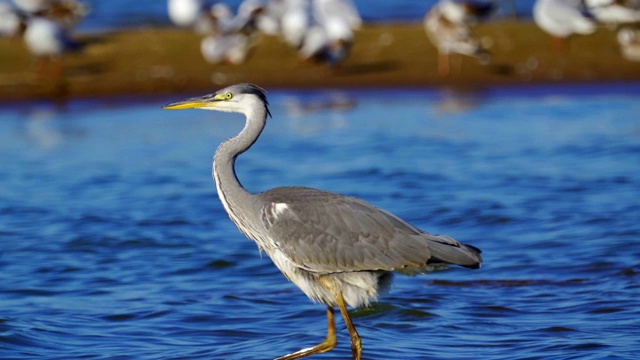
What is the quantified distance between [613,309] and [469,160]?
5535mm

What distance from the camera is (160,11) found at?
24.8 m

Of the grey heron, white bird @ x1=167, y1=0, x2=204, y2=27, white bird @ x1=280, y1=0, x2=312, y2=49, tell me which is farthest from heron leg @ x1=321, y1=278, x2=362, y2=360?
white bird @ x1=167, y1=0, x2=204, y2=27

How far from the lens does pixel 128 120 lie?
15352 millimetres

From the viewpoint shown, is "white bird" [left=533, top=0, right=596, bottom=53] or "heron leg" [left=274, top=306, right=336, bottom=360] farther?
"white bird" [left=533, top=0, right=596, bottom=53]

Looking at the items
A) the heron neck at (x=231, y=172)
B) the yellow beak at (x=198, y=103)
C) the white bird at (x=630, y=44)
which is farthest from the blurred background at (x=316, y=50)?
the heron neck at (x=231, y=172)

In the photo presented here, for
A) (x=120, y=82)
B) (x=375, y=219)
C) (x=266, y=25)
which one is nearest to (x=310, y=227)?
(x=375, y=219)

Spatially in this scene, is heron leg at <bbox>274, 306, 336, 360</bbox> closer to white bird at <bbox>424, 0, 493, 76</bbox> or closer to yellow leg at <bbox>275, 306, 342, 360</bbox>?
yellow leg at <bbox>275, 306, 342, 360</bbox>

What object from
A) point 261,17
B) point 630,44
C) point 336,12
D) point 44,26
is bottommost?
point 630,44

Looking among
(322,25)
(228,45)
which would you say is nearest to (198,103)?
(228,45)

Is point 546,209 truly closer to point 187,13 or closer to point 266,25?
point 266,25

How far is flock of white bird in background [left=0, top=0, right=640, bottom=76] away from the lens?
666 inches

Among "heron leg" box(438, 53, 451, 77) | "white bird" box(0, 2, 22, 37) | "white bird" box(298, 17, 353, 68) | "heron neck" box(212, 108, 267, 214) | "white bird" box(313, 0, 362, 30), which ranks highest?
"white bird" box(0, 2, 22, 37)

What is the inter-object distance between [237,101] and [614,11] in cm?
1319

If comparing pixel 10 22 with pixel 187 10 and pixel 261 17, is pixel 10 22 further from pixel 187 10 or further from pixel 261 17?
pixel 261 17
